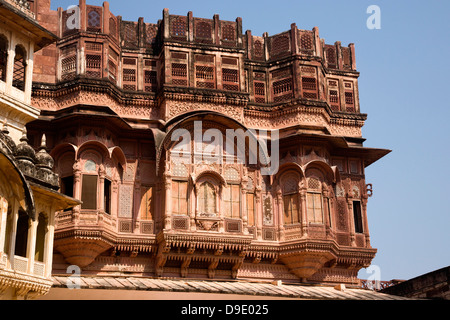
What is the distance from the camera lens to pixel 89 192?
24203 millimetres

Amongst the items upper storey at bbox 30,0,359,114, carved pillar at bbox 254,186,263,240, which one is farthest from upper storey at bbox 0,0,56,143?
carved pillar at bbox 254,186,263,240

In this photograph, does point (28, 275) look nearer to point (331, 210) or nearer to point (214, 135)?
point (214, 135)

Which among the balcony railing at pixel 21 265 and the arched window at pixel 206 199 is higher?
the arched window at pixel 206 199

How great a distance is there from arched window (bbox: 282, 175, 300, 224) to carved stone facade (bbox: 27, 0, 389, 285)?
0.04m

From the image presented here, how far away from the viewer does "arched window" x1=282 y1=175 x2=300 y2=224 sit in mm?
26469

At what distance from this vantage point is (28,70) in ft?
66.8

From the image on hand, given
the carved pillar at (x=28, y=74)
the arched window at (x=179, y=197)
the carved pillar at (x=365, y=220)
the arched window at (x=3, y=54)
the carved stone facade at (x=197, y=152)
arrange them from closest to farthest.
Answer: the arched window at (x=3, y=54) < the carved pillar at (x=28, y=74) < the carved stone facade at (x=197, y=152) < the arched window at (x=179, y=197) < the carved pillar at (x=365, y=220)

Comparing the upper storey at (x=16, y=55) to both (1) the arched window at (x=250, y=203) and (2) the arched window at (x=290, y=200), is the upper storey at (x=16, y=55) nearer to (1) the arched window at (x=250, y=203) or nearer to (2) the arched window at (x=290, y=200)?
(1) the arched window at (x=250, y=203)

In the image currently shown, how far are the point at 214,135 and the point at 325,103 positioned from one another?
426 cm

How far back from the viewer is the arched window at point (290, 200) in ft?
86.8

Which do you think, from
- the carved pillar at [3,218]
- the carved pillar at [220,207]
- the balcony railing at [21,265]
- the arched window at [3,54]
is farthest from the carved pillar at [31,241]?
the carved pillar at [220,207]

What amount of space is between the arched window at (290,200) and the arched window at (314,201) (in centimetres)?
39

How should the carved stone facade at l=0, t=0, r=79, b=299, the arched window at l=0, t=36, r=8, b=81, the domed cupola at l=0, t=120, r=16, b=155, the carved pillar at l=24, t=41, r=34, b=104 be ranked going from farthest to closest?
the carved pillar at l=24, t=41, r=34, b=104 < the arched window at l=0, t=36, r=8, b=81 < the carved stone facade at l=0, t=0, r=79, b=299 < the domed cupola at l=0, t=120, r=16, b=155

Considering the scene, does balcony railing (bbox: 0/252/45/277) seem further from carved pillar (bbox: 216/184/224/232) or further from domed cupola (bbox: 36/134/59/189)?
carved pillar (bbox: 216/184/224/232)
